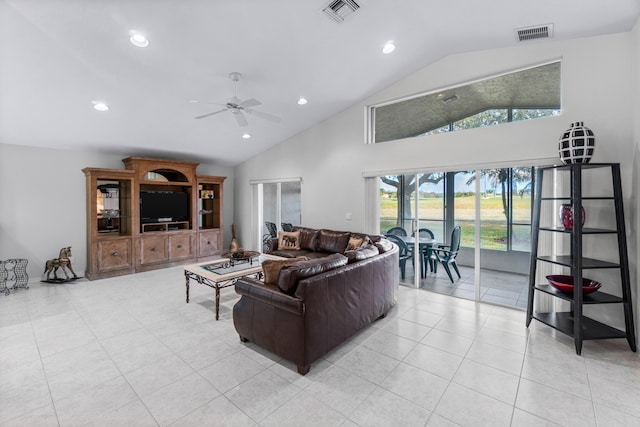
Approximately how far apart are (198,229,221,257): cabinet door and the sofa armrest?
439 centimetres

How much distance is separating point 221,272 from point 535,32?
4.82 meters

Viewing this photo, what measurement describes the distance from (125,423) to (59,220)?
507 cm

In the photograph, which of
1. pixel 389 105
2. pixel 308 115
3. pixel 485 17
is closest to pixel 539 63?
pixel 485 17

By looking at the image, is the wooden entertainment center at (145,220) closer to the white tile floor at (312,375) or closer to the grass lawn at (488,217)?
the white tile floor at (312,375)

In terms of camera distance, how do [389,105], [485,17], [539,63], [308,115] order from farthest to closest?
[308,115] < [389,105] < [539,63] < [485,17]

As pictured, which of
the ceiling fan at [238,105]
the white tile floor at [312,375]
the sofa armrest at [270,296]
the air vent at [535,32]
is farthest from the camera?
the ceiling fan at [238,105]

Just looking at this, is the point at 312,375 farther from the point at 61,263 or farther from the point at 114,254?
the point at 61,263

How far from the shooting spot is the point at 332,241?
211 inches

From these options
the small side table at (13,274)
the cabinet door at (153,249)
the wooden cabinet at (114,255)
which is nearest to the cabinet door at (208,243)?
the cabinet door at (153,249)

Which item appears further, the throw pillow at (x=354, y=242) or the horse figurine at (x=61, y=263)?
the horse figurine at (x=61, y=263)

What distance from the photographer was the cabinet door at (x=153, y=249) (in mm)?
5859

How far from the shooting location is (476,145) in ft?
13.4

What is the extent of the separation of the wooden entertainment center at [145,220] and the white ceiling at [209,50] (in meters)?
0.97

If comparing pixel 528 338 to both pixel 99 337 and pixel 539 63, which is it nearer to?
pixel 539 63
